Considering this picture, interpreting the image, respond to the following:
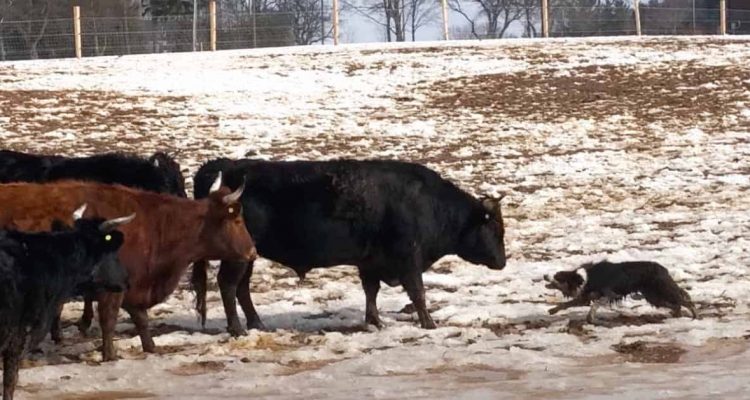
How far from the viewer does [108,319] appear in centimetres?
785

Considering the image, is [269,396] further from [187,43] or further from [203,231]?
[187,43]

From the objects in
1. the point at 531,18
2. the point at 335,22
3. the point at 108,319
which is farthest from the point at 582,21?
the point at 108,319

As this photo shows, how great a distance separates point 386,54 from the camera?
94.9 feet

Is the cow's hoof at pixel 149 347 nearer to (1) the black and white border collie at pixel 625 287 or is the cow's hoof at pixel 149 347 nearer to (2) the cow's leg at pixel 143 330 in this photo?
(2) the cow's leg at pixel 143 330

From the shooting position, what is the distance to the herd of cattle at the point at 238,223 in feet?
25.6

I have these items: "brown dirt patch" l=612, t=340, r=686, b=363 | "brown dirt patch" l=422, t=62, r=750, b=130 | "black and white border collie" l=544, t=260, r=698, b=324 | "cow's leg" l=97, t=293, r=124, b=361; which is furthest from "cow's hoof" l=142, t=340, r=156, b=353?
"brown dirt patch" l=422, t=62, r=750, b=130

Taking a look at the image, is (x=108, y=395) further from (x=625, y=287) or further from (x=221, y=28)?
(x=221, y=28)

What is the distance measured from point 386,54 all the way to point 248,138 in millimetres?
10919

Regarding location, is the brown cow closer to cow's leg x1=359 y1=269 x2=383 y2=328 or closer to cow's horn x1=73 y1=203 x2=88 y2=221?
cow's horn x1=73 y1=203 x2=88 y2=221

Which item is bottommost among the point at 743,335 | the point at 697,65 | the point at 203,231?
the point at 743,335

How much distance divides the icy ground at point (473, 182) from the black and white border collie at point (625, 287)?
0.16 meters

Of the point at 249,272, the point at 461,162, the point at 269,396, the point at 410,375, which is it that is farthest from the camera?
the point at 461,162

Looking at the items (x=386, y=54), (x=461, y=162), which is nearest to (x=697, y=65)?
(x=386, y=54)

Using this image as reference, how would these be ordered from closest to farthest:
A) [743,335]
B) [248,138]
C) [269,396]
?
[269,396] → [743,335] → [248,138]
